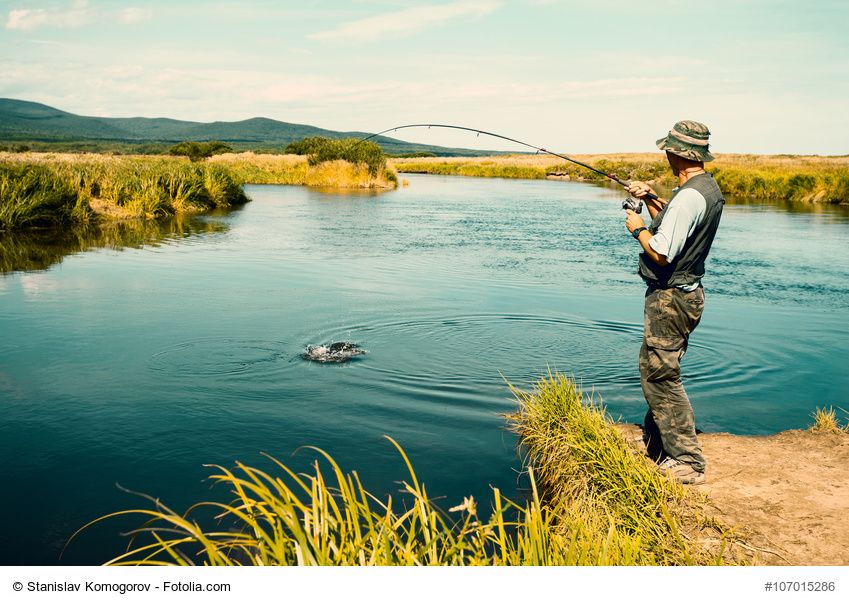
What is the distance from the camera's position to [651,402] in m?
4.68

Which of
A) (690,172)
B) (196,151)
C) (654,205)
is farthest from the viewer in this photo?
(196,151)

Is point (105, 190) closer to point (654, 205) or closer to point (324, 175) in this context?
point (654, 205)

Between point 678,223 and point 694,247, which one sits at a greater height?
point 678,223

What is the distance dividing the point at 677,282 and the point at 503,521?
1673 millimetres

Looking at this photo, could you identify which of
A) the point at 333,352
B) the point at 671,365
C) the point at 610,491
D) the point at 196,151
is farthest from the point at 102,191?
the point at 196,151

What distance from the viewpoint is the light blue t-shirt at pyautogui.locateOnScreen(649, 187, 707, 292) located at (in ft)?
14.3

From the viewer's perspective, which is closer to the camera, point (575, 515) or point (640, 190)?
point (575, 515)

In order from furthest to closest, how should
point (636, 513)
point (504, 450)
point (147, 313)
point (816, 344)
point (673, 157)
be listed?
1. point (147, 313)
2. point (816, 344)
3. point (504, 450)
4. point (673, 157)
5. point (636, 513)

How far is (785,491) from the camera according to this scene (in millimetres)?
4410

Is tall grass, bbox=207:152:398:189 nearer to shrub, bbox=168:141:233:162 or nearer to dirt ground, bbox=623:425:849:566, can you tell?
shrub, bbox=168:141:233:162

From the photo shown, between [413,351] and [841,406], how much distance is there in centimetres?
388

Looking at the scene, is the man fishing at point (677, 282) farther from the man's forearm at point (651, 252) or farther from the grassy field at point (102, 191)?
the grassy field at point (102, 191)
